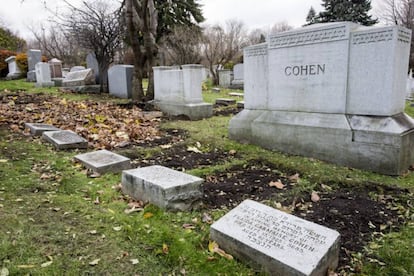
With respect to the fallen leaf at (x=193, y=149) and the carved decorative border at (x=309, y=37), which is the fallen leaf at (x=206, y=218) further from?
the carved decorative border at (x=309, y=37)

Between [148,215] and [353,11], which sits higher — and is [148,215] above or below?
below

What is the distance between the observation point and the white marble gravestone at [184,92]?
8.55 metres

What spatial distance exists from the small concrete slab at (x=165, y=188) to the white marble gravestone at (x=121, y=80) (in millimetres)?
9375

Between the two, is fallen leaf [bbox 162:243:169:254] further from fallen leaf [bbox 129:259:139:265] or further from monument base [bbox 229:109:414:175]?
monument base [bbox 229:109:414:175]

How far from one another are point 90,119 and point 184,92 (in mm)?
2673

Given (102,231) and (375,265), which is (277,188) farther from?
(102,231)

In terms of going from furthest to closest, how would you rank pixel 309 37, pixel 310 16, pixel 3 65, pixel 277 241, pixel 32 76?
pixel 310 16 < pixel 3 65 < pixel 32 76 < pixel 309 37 < pixel 277 241

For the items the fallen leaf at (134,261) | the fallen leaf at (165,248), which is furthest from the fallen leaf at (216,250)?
the fallen leaf at (134,261)

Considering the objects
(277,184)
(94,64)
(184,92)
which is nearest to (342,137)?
(277,184)

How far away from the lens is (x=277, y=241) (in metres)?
2.17

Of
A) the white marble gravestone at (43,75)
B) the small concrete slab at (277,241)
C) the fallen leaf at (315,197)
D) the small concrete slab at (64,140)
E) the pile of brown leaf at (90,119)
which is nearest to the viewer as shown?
the small concrete slab at (277,241)

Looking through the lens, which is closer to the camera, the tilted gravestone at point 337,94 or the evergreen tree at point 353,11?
the tilted gravestone at point 337,94

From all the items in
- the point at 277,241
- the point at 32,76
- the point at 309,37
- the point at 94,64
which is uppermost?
the point at 94,64

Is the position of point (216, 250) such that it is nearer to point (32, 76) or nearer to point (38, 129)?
point (38, 129)
